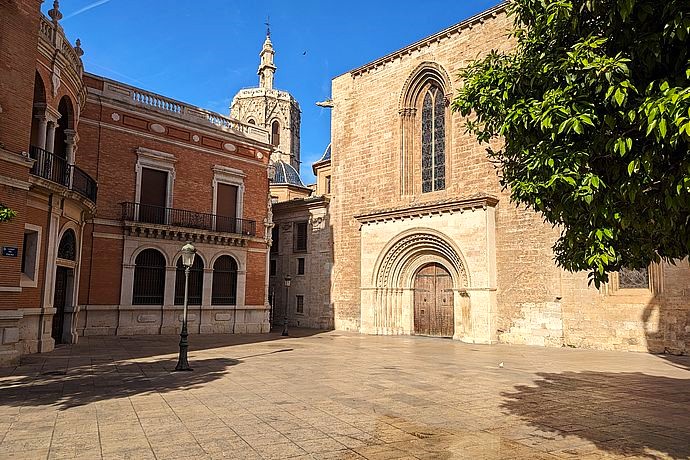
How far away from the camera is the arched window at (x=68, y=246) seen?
15.6 metres

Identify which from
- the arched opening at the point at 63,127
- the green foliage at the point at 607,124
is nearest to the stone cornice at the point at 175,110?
the arched opening at the point at 63,127

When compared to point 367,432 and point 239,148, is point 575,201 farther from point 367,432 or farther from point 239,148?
point 239,148

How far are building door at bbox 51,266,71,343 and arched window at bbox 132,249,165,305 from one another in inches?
177

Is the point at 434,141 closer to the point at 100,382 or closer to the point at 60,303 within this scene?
the point at 60,303

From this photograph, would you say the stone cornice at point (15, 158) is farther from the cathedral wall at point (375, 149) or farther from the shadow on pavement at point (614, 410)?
the cathedral wall at point (375, 149)

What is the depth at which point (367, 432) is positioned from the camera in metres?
6.31

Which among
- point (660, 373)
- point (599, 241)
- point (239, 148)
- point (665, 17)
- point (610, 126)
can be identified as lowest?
point (660, 373)

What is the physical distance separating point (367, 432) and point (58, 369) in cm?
Result: 787

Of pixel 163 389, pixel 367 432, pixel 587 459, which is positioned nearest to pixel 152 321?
pixel 163 389

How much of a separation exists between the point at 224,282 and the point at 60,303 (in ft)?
27.2

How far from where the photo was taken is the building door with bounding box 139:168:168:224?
21.4 metres

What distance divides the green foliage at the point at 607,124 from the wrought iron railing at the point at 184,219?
1899 cm

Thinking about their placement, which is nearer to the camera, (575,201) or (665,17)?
(665,17)

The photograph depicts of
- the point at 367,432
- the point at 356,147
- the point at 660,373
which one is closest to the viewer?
the point at 367,432
